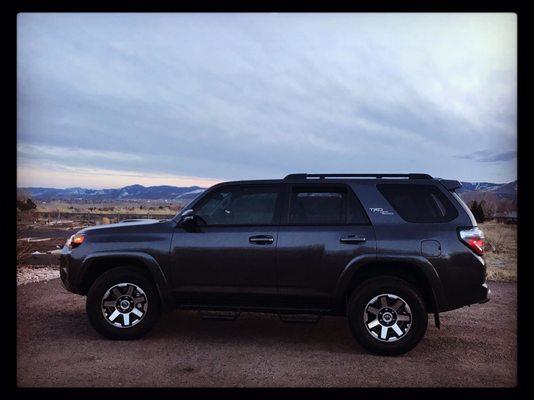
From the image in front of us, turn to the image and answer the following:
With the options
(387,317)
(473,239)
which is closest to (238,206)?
(387,317)

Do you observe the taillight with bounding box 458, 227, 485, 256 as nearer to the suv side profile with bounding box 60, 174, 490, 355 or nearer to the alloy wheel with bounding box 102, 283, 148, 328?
the suv side profile with bounding box 60, 174, 490, 355

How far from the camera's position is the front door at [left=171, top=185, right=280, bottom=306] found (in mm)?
6270

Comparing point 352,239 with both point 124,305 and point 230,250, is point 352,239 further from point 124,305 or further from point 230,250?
point 124,305

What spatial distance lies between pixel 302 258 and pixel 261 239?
1.67ft

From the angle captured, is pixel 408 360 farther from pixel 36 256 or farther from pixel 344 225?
pixel 36 256

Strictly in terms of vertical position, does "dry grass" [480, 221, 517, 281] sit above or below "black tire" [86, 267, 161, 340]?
below

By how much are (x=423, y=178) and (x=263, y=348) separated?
263 cm

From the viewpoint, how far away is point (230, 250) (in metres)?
6.33

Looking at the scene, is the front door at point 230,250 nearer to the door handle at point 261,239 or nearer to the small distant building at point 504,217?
the door handle at point 261,239

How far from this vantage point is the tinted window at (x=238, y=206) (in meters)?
6.46

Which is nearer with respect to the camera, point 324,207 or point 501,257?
point 324,207

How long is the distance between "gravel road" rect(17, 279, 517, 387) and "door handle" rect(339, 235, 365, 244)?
1217 millimetres

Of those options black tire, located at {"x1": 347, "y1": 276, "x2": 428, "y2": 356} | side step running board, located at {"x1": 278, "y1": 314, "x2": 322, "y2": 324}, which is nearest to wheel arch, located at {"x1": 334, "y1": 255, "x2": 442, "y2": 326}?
black tire, located at {"x1": 347, "y1": 276, "x2": 428, "y2": 356}
